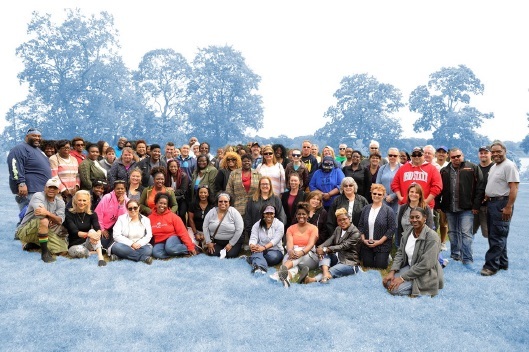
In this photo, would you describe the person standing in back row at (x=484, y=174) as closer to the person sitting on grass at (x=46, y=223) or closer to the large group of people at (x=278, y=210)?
the large group of people at (x=278, y=210)

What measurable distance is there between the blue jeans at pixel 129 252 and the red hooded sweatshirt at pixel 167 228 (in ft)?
1.50

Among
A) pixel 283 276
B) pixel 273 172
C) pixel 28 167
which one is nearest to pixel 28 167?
pixel 28 167

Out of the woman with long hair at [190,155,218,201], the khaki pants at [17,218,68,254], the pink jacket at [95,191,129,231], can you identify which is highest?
the woman with long hair at [190,155,218,201]

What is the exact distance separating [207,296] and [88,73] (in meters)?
45.9

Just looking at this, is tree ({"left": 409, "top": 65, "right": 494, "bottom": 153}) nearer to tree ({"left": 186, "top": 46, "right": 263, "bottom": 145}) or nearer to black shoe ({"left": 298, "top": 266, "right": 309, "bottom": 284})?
tree ({"left": 186, "top": 46, "right": 263, "bottom": 145})

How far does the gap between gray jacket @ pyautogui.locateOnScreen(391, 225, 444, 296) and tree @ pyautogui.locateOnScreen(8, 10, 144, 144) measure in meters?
42.4

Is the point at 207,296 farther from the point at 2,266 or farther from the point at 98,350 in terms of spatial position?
the point at 2,266

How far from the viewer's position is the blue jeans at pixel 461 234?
24.1 feet

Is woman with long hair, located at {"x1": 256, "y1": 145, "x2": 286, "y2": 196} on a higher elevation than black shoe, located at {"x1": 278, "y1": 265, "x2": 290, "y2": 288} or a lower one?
higher

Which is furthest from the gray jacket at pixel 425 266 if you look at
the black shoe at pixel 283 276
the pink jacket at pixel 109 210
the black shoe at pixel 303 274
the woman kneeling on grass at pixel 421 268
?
the pink jacket at pixel 109 210


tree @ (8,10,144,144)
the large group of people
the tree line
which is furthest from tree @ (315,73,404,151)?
the large group of people

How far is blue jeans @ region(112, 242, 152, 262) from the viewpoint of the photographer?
23.5 feet

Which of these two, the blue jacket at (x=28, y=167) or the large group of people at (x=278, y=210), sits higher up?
the blue jacket at (x=28, y=167)

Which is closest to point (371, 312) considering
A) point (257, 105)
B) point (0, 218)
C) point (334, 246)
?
point (334, 246)
